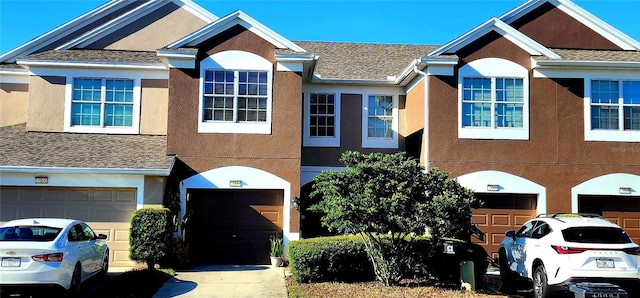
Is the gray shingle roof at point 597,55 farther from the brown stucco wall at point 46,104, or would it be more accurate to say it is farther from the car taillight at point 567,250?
the brown stucco wall at point 46,104

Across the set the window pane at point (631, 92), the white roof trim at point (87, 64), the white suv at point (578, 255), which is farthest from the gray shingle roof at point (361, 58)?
the white suv at point (578, 255)

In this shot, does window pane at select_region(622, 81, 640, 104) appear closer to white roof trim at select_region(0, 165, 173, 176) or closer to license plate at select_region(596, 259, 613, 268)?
license plate at select_region(596, 259, 613, 268)

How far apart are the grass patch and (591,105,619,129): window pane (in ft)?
42.6

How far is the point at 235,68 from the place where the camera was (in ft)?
54.7

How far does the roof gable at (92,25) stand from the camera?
18906 millimetres

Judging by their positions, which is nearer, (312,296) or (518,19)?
(312,296)

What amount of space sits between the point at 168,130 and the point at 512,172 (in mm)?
10159

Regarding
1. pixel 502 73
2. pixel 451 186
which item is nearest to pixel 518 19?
pixel 502 73

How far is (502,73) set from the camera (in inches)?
667

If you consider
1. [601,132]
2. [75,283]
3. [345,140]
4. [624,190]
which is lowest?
[75,283]

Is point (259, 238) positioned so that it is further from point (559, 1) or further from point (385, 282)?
point (559, 1)

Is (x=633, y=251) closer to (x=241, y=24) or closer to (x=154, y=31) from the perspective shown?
(x=241, y=24)

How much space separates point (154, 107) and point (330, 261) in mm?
8261

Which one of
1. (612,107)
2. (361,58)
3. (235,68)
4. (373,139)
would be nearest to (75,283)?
(235,68)
